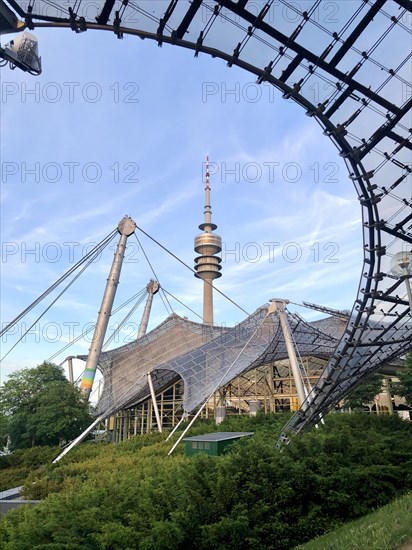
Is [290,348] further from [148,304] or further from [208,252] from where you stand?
[208,252]

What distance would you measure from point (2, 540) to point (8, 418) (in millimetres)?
34537

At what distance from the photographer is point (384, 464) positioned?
13.1m

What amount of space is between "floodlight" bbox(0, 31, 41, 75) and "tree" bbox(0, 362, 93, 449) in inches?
1429

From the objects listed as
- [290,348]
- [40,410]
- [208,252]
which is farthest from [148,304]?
[290,348]

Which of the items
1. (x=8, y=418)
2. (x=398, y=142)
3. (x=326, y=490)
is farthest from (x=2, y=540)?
(x=8, y=418)

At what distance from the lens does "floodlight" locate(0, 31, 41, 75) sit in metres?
8.38

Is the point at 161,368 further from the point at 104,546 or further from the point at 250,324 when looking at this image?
the point at 104,546

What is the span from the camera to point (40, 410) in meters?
39.6

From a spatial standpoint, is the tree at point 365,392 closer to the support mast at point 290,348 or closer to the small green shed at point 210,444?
the support mast at point 290,348

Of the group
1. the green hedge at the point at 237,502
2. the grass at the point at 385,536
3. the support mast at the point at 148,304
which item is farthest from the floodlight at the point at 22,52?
the support mast at the point at 148,304

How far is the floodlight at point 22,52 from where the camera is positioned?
8.38 meters

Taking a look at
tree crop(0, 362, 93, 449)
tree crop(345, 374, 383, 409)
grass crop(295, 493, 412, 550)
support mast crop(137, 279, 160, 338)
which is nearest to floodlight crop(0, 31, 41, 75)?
grass crop(295, 493, 412, 550)

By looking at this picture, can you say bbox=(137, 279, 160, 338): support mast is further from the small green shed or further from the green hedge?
the green hedge

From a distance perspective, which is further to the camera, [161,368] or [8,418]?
[161,368]
